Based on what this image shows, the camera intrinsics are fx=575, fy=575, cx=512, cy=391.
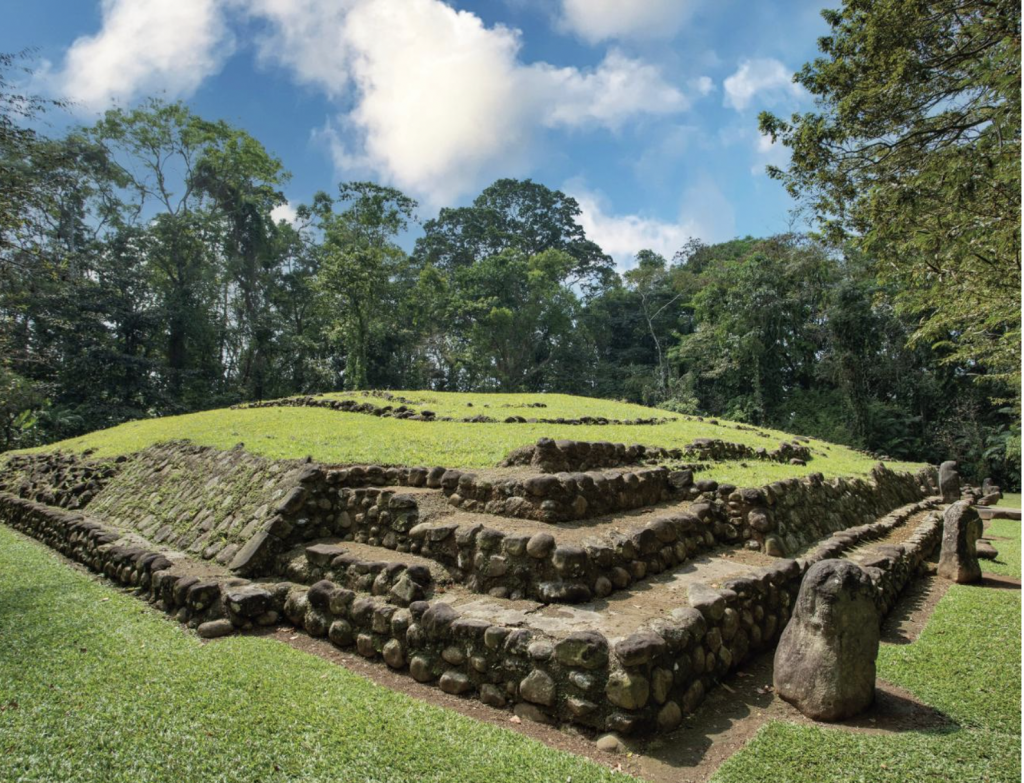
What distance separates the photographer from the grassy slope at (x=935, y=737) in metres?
3.28

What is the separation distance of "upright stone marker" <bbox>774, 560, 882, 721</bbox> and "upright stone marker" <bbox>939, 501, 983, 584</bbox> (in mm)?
4650

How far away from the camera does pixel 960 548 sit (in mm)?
7633

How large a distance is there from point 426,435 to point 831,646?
295 inches

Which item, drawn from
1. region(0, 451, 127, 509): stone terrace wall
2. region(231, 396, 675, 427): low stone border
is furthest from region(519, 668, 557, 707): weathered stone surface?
region(0, 451, 127, 509): stone terrace wall

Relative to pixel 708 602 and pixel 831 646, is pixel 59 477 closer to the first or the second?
pixel 708 602

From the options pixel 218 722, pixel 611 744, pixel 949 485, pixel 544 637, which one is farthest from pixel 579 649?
pixel 949 485

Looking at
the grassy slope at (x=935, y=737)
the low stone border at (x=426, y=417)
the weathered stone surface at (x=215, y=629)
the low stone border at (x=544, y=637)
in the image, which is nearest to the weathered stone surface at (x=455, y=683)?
the low stone border at (x=544, y=637)

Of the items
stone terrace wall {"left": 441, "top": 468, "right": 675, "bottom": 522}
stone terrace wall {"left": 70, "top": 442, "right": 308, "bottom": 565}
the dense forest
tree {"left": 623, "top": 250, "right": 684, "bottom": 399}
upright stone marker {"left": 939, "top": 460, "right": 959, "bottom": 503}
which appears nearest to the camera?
stone terrace wall {"left": 441, "top": 468, "right": 675, "bottom": 522}

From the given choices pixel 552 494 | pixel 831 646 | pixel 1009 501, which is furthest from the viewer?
pixel 1009 501

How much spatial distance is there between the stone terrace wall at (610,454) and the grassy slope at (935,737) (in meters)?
3.86

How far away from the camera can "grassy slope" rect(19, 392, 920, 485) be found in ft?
Answer: 28.4

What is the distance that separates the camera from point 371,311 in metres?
26.2

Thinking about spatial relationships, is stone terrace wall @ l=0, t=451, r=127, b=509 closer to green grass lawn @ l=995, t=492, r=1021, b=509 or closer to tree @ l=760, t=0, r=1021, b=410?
tree @ l=760, t=0, r=1021, b=410

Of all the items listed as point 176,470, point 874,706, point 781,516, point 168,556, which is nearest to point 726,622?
point 874,706
